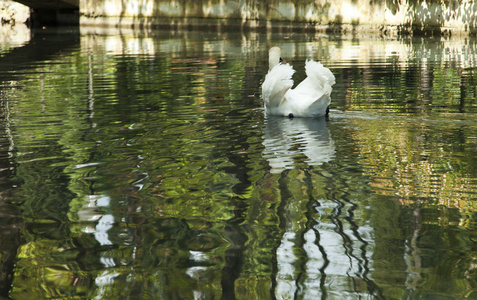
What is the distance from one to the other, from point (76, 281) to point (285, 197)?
5.99 feet

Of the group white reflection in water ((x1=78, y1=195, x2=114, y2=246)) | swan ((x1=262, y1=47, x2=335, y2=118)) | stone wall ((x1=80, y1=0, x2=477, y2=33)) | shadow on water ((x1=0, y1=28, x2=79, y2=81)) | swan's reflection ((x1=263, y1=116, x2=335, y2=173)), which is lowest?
white reflection in water ((x1=78, y1=195, x2=114, y2=246))

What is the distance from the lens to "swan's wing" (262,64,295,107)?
7.83 metres

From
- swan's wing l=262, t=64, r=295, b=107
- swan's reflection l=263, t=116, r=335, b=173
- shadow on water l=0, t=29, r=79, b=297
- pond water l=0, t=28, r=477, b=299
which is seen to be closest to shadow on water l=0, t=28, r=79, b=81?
shadow on water l=0, t=29, r=79, b=297

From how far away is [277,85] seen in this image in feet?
25.8

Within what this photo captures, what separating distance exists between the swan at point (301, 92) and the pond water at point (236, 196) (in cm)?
17

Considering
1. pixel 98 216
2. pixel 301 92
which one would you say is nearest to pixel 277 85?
pixel 301 92

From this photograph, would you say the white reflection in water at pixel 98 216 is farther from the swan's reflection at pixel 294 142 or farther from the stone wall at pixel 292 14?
the stone wall at pixel 292 14

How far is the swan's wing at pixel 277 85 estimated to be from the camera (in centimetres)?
783

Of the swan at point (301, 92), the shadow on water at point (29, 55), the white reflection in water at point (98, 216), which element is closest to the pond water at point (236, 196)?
the white reflection in water at point (98, 216)

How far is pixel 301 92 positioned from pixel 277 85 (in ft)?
0.97

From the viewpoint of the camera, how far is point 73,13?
39.3 m

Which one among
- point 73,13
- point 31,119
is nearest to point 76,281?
point 31,119

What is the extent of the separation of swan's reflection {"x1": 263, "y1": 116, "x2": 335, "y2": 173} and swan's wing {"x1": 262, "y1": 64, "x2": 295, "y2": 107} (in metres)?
0.24

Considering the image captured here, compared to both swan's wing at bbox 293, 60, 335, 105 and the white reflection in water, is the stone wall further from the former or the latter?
the white reflection in water
